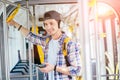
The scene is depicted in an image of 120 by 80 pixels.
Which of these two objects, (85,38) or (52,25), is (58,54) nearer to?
(52,25)

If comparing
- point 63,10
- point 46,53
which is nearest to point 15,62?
point 63,10

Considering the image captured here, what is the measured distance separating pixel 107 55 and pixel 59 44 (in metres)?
3.42

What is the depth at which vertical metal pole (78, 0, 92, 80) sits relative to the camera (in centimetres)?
138

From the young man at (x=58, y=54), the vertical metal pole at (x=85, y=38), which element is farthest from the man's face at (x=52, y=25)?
the vertical metal pole at (x=85, y=38)

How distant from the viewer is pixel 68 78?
231 centimetres

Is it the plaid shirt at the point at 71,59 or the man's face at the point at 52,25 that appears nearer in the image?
the plaid shirt at the point at 71,59

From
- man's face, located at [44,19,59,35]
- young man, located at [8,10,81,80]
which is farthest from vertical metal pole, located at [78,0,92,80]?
man's face, located at [44,19,59,35]

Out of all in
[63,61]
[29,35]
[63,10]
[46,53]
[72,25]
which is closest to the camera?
[63,61]

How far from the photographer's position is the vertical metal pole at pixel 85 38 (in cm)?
138

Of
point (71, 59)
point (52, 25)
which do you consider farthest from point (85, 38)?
point (52, 25)

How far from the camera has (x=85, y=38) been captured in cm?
139

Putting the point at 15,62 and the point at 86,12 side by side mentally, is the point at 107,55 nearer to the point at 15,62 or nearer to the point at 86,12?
the point at 15,62

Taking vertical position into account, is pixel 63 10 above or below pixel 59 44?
above

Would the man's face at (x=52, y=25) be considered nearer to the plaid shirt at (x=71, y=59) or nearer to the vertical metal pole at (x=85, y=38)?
the plaid shirt at (x=71, y=59)
